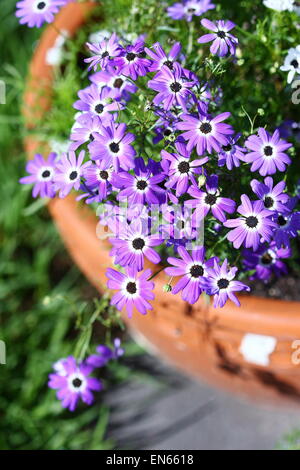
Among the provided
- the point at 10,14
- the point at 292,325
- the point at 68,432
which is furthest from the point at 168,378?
the point at 10,14

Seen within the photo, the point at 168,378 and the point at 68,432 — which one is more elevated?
the point at 168,378

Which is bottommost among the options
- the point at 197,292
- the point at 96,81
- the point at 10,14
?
the point at 197,292

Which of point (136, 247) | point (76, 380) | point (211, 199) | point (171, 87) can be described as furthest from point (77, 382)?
point (171, 87)

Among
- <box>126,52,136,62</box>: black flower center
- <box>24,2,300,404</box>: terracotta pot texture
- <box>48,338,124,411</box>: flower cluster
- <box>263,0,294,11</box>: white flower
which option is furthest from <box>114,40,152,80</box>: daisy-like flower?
<box>48,338,124,411</box>: flower cluster

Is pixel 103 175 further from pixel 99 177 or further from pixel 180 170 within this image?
pixel 180 170

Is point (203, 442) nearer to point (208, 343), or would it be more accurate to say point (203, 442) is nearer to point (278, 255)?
point (208, 343)
